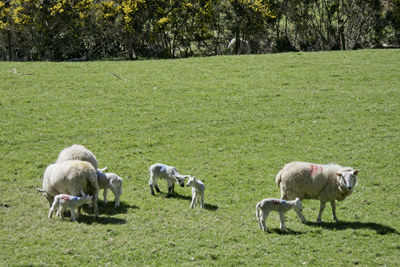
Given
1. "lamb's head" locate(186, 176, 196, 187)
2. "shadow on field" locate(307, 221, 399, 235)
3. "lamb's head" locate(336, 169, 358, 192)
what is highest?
"lamb's head" locate(336, 169, 358, 192)

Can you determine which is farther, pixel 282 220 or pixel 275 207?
pixel 282 220

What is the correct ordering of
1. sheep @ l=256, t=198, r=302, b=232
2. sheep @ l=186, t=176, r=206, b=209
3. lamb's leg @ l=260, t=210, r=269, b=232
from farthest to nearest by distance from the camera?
sheep @ l=186, t=176, r=206, b=209 → lamb's leg @ l=260, t=210, r=269, b=232 → sheep @ l=256, t=198, r=302, b=232

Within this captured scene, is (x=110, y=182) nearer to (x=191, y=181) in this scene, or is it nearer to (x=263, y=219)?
(x=191, y=181)

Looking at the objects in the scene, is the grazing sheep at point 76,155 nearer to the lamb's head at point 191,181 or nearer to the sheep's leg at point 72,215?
the sheep's leg at point 72,215

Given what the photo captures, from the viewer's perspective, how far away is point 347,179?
38.6ft

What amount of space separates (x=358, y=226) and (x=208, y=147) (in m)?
8.01

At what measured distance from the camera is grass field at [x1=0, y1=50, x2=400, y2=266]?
427 inches

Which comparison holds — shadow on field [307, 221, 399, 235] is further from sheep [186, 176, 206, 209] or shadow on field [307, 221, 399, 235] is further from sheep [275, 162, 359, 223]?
sheep [186, 176, 206, 209]

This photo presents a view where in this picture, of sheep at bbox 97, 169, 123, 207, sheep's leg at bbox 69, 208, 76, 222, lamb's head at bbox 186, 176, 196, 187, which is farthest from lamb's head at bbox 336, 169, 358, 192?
sheep's leg at bbox 69, 208, 76, 222

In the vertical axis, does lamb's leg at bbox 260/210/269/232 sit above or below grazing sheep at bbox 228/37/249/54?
below

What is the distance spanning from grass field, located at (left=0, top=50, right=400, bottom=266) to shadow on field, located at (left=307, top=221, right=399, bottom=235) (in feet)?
0.17

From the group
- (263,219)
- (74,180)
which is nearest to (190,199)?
(263,219)

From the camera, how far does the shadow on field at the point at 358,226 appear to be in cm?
1177

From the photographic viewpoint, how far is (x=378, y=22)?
38469mm
